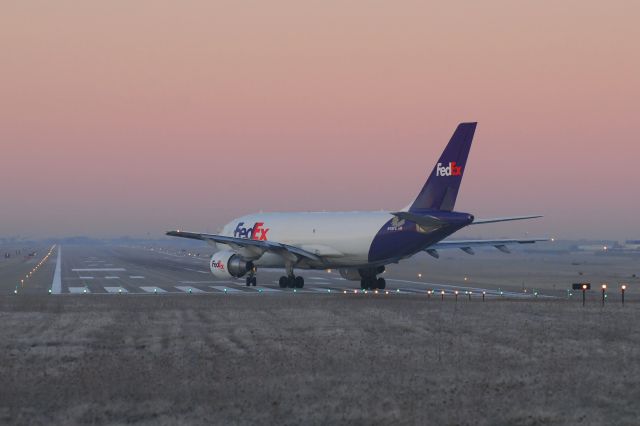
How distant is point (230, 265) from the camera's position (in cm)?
5131

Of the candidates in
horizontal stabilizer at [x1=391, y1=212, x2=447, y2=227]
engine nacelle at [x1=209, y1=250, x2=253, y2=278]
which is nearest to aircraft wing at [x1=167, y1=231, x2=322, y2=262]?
engine nacelle at [x1=209, y1=250, x2=253, y2=278]

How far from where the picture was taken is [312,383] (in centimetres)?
1725

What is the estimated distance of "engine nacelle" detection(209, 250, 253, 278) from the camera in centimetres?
5109

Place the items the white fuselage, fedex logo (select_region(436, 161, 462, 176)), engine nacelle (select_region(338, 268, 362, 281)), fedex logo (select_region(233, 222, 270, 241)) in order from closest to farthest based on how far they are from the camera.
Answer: fedex logo (select_region(436, 161, 462, 176)) < the white fuselage < engine nacelle (select_region(338, 268, 362, 281)) < fedex logo (select_region(233, 222, 270, 241))

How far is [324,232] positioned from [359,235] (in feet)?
10.9

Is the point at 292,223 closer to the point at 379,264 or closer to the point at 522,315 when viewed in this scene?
the point at 379,264

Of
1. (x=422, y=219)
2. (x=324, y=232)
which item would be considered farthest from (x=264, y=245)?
(x=422, y=219)

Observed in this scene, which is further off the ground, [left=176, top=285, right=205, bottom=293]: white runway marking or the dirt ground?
[left=176, top=285, right=205, bottom=293]: white runway marking

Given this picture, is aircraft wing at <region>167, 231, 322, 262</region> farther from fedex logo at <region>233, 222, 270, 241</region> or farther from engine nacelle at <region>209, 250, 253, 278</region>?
fedex logo at <region>233, 222, 270, 241</region>

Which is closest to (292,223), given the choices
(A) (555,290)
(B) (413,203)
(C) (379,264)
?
(C) (379,264)

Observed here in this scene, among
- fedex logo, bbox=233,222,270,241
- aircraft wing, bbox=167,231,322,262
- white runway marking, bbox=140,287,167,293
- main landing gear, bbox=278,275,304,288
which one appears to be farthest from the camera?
fedex logo, bbox=233,222,270,241

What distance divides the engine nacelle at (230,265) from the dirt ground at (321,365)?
1635 centimetres

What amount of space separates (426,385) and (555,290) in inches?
1320

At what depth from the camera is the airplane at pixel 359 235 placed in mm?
42875
